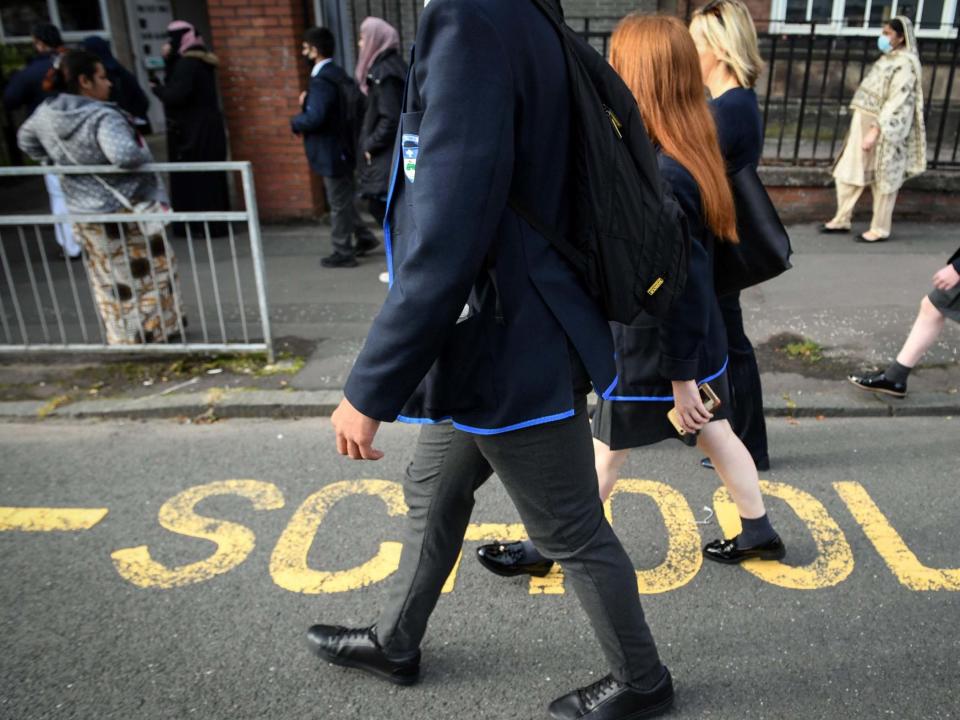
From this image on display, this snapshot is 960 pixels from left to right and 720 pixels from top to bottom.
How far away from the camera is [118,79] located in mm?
Answer: 8086

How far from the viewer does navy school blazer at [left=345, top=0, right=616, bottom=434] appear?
1662mm

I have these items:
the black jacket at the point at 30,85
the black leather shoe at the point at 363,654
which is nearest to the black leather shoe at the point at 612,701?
the black leather shoe at the point at 363,654

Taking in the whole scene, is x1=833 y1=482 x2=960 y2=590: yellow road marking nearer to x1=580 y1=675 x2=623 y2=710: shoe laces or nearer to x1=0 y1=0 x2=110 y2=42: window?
x1=580 y1=675 x2=623 y2=710: shoe laces

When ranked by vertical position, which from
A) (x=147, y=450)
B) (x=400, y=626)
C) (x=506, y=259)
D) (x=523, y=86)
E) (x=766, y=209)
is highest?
(x=523, y=86)

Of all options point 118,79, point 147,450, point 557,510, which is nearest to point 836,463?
point 557,510

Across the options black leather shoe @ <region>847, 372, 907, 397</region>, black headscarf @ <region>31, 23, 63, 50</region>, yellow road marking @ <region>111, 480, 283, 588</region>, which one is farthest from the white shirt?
black leather shoe @ <region>847, 372, 907, 397</region>

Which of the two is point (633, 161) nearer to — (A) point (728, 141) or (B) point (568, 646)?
(A) point (728, 141)

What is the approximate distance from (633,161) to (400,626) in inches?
58.3

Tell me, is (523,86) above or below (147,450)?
above

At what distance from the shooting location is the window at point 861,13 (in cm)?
1045

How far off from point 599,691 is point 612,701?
0.05 meters

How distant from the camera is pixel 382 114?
6449 millimetres

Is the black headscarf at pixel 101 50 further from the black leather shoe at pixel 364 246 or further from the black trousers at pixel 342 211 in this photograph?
the black leather shoe at pixel 364 246

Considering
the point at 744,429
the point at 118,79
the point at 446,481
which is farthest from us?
the point at 118,79
